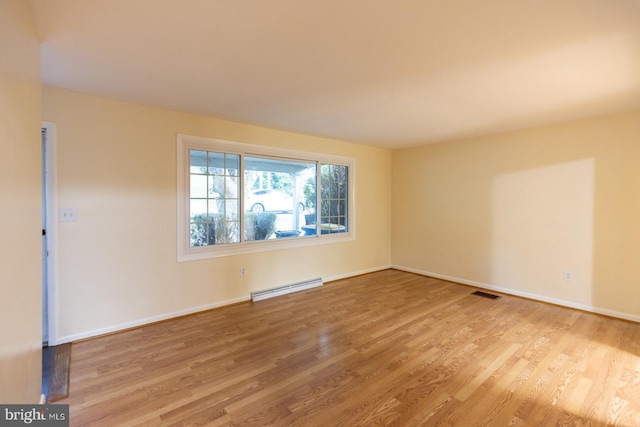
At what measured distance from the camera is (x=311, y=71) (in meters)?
2.26

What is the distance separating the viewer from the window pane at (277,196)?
404 centimetres

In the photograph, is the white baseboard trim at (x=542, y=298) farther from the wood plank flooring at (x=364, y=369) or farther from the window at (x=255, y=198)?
the window at (x=255, y=198)

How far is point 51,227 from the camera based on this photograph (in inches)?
104

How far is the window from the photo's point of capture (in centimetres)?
346

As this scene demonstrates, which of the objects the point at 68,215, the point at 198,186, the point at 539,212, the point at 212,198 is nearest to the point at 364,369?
the point at 212,198

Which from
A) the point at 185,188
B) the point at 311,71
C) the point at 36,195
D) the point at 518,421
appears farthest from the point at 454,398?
the point at 185,188

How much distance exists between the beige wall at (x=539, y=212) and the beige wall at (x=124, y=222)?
311cm

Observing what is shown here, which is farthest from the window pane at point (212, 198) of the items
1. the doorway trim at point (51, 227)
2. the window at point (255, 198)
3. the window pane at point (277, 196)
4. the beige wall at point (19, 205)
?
the beige wall at point (19, 205)

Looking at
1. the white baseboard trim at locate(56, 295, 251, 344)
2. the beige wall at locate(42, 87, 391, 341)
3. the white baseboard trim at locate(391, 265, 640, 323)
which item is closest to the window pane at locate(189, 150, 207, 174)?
the beige wall at locate(42, 87, 391, 341)

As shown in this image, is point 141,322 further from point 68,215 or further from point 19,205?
point 19,205

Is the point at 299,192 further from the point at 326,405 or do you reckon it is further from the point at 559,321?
the point at 559,321

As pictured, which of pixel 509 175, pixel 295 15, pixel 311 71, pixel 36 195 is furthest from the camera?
pixel 509 175

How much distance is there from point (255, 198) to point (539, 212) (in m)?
3.89

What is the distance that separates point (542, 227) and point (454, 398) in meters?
2.99
